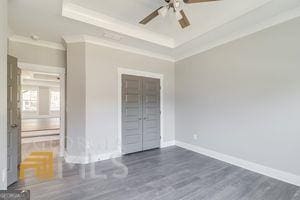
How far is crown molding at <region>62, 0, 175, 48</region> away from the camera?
2822mm

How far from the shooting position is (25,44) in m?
3.80

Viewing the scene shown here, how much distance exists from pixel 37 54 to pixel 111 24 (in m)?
2.05

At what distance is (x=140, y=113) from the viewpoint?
4.52m

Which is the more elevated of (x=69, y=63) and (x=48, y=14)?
(x=48, y=14)

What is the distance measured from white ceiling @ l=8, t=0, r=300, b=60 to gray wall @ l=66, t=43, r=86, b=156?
440 millimetres

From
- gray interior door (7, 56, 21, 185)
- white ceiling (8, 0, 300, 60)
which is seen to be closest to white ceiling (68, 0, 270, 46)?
white ceiling (8, 0, 300, 60)

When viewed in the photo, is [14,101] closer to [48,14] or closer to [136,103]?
[48,14]

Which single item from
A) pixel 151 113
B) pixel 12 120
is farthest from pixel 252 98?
pixel 12 120

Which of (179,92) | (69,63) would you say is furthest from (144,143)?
(69,63)

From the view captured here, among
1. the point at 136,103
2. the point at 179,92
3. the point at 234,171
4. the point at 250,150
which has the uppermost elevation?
the point at 179,92

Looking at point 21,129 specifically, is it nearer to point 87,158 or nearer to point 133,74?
point 87,158

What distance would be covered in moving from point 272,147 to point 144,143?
9.47 ft

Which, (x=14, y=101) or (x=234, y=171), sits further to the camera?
(x=234, y=171)

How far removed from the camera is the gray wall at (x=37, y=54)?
146 inches
